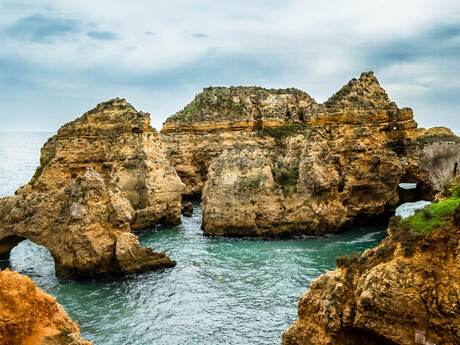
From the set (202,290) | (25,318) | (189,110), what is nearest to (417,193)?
(202,290)

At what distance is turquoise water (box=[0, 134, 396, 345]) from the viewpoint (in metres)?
16.7

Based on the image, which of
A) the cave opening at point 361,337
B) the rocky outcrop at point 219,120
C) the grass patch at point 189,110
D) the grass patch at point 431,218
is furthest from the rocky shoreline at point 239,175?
the grass patch at point 431,218

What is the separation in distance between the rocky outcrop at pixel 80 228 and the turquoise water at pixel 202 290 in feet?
2.92

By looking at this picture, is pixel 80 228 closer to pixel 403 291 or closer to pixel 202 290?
pixel 202 290

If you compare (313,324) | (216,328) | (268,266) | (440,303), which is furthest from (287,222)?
(440,303)

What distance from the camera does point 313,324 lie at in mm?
10703

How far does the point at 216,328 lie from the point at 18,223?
12.7 m

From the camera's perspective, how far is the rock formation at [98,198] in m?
21.6

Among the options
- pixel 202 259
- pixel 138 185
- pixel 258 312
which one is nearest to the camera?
pixel 258 312

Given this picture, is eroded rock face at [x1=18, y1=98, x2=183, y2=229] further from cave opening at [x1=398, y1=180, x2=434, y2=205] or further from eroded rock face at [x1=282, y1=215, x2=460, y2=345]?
eroded rock face at [x1=282, y1=215, x2=460, y2=345]

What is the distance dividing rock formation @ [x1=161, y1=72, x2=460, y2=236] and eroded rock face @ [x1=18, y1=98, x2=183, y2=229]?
4061mm

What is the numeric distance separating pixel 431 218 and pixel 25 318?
9.64 metres

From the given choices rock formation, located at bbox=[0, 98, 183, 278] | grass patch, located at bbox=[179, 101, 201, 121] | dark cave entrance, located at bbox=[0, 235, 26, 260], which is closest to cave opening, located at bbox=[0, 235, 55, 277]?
dark cave entrance, located at bbox=[0, 235, 26, 260]

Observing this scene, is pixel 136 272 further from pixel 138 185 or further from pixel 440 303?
pixel 440 303
